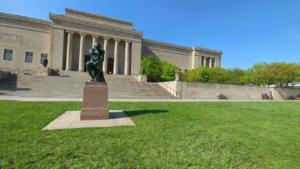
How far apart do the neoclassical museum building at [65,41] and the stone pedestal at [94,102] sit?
99.5 ft

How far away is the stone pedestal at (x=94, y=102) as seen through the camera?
5.57m

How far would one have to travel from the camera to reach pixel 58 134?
3803mm

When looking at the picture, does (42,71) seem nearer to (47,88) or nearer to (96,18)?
(47,88)

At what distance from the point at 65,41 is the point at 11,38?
10162 millimetres

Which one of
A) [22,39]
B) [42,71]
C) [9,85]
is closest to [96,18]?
[22,39]

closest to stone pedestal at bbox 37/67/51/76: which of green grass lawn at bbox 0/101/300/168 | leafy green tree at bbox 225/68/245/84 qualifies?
green grass lawn at bbox 0/101/300/168

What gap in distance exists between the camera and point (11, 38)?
29.5 m

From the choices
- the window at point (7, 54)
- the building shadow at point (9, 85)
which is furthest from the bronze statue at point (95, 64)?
the window at point (7, 54)

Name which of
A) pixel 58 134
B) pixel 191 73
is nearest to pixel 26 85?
pixel 58 134

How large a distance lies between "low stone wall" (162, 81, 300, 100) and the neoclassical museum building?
2050 cm

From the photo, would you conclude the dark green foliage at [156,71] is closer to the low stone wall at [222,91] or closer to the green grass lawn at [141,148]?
the low stone wall at [222,91]

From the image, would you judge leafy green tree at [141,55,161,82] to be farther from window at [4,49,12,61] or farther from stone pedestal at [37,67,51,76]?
window at [4,49,12,61]

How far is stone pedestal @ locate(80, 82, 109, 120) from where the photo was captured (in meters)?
5.57

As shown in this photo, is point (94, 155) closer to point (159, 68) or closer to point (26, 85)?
point (26, 85)
